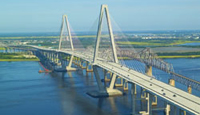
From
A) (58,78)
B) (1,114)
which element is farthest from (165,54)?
(1,114)

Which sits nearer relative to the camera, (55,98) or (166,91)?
(166,91)

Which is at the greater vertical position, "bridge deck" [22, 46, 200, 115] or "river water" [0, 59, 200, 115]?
"bridge deck" [22, 46, 200, 115]

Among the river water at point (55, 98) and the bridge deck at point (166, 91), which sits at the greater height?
the bridge deck at point (166, 91)

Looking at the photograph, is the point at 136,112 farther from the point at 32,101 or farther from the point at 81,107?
the point at 32,101

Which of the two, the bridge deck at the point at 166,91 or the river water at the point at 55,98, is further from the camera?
the river water at the point at 55,98

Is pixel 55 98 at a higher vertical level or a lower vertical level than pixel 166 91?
lower

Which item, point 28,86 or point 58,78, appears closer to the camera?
point 28,86

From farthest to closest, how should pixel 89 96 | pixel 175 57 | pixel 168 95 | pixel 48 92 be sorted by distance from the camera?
pixel 175 57 < pixel 48 92 < pixel 89 96 < pixel 168 95

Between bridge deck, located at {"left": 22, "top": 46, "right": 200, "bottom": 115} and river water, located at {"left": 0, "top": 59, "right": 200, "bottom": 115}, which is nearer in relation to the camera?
bridge deck, located at {"left": 22, "top": 46, "right": 200, "bottom": 115}
